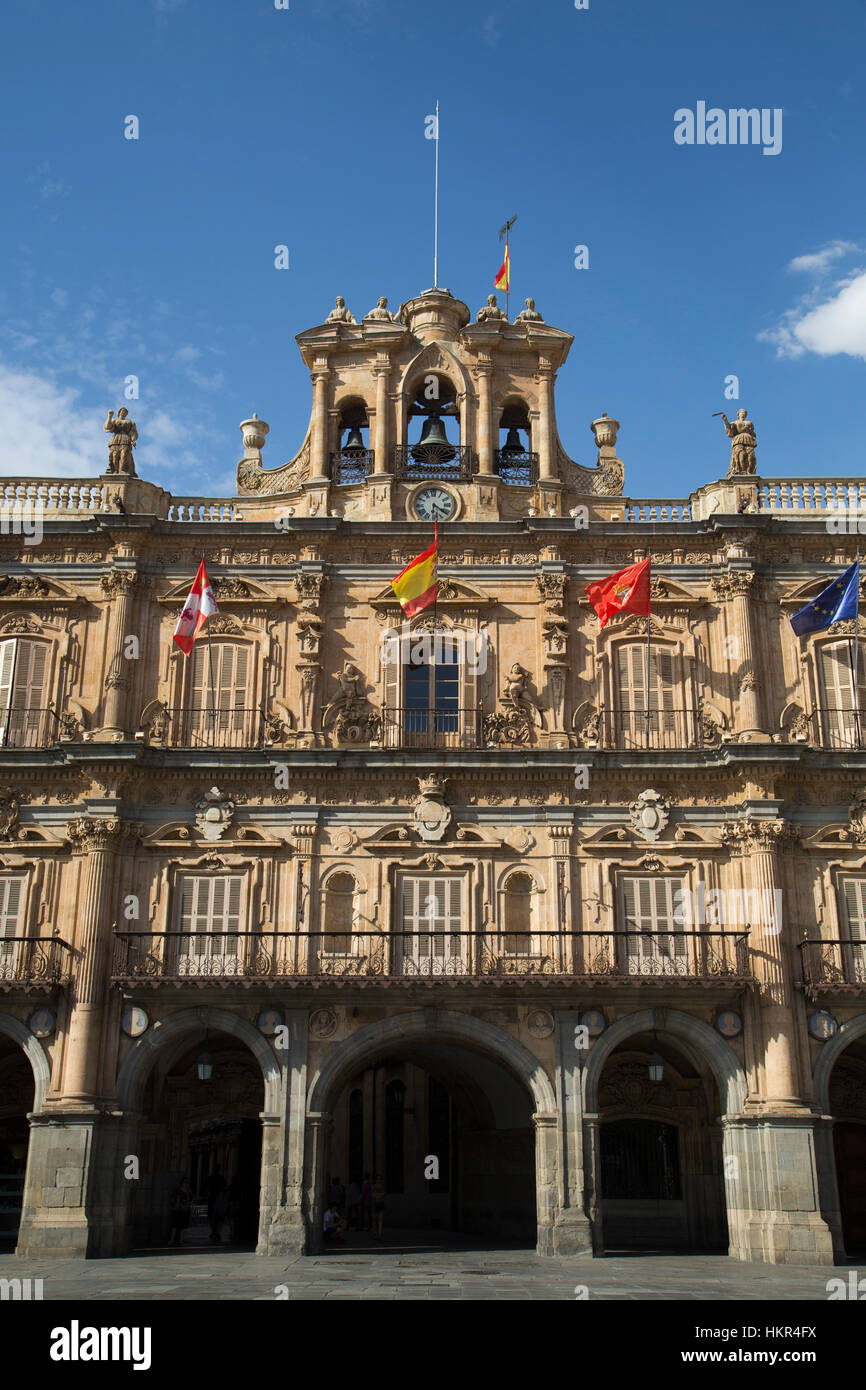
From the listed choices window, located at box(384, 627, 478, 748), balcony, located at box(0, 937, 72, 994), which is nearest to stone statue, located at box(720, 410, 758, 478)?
window, located at box(384, 627, 478, 748)

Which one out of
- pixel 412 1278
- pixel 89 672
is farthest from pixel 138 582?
pixel 412 1278

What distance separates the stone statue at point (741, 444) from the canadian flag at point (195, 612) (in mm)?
13544

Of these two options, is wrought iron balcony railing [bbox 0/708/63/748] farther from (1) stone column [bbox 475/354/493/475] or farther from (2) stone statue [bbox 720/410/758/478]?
(2) stone statue [bbox 720/410/758/478]

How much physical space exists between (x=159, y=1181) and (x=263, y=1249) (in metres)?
5.21

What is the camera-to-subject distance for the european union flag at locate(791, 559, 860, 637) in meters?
31.4

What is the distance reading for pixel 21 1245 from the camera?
93.0ft

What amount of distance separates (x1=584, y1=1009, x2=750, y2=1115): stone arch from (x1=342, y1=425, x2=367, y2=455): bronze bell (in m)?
16.0

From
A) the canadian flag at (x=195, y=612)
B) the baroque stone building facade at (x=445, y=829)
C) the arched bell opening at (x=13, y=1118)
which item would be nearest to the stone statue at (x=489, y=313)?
the baroque stone building facade at (x=445, y=829)

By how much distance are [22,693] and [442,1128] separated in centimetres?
1869

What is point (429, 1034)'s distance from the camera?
3034 cm

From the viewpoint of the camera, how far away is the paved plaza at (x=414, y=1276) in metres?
20.9

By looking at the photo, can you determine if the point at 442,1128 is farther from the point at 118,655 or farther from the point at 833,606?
the point at 833,606

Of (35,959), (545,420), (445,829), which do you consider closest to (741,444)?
(545,420)
